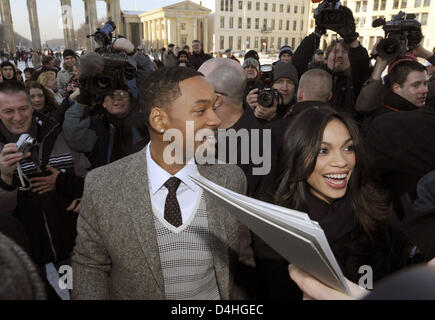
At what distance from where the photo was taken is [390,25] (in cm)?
382

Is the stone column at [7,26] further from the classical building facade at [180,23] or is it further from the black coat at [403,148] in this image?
the black coat at [403,148]

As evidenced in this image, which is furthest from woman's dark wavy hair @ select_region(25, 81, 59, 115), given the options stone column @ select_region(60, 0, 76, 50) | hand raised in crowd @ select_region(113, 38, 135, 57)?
stone column @ select_region(60, 0, 76, 50)

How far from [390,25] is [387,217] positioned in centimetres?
301

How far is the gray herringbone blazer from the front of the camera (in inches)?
57.4

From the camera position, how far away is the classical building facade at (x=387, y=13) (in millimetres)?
41075

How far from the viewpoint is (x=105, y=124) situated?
A: 9.78 ft

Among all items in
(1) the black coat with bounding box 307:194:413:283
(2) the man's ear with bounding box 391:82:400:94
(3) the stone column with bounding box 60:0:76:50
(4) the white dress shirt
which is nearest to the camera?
(4) the white dress shirt

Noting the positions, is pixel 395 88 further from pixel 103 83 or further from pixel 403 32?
pixel 103 83

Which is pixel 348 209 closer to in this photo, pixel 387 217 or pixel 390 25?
pixel 387 217

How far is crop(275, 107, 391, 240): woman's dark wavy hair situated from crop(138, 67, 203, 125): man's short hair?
2.53 feet

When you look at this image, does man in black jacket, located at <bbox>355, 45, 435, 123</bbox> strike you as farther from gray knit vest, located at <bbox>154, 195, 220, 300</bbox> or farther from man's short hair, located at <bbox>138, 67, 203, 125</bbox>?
gray knit vest, located at <bbox>154, 195, 220, 300</bbox>

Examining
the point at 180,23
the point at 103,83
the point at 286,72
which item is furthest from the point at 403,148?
the point at 180,23
